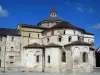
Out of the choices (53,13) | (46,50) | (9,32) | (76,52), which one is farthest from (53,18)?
(76,52)

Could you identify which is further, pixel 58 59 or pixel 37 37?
pixel 37 37

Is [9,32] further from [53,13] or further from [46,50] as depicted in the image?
[53,13]

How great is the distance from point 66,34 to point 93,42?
1296 cm

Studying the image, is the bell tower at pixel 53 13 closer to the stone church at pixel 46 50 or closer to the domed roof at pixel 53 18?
the domed roof at pixel 53 18

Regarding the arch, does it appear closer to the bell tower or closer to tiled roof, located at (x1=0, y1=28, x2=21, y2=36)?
tiled roof, located at (x1=0, y1=28, x2=21, y2=36)

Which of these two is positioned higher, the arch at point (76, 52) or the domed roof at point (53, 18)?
the domed roof at point (53, 18)

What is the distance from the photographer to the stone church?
1496 inches

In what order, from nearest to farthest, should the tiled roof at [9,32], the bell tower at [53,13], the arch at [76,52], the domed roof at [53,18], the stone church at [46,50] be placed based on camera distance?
the arch at [76,52], the stone church at [46,50], the tiled roof at [9,32], the domed roof at [53,18], the bell tower at [53,13]

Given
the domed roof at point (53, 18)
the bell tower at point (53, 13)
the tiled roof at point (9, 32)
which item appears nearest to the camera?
the tiled roof at point (9, 32)

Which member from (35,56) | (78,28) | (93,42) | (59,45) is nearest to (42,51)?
(35,56)

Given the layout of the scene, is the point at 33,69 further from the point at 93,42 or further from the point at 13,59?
the point at 93,42

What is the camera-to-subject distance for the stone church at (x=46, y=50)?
38.0 m

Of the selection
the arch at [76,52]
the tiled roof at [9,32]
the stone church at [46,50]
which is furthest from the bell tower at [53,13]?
the arch at [76,52]

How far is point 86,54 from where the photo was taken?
38156mm
